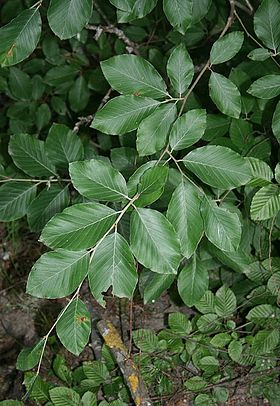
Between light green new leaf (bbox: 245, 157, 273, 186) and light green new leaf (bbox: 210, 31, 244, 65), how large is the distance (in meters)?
0.25

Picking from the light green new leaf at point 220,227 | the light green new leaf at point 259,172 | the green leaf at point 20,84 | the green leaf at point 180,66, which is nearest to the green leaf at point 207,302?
the light green new leaf at point 259,172

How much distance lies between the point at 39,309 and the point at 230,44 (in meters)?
1.36

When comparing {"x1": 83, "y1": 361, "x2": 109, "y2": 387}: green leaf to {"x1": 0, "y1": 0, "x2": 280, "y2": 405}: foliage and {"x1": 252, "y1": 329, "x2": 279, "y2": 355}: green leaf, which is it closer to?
{"x1": 0, "y1": 0, "x2": 280, "y2": 405}: foliage

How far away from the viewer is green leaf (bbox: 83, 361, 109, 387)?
179 cm

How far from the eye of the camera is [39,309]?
7.07 ft

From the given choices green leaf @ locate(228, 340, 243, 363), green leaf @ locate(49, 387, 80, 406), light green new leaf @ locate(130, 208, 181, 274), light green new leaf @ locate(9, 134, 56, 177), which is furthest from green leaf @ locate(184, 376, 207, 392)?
light green new leaf @ locate(130, 208, 181, 274)

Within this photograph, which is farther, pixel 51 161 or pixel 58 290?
pixel 51 161

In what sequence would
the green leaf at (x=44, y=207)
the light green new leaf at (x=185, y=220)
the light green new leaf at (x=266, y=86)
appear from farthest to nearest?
the green leaf at (x=44, y=207)
the light green new leaf at (x=266, y=86)
the light green new leaf at (x=185, y=220)

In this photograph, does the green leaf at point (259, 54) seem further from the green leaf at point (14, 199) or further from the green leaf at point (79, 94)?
the green leaf at point (79, 94)

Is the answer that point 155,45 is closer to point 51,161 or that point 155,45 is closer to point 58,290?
point 51,161

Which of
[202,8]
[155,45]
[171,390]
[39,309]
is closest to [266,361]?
[171,390]

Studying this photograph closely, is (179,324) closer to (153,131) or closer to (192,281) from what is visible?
(192,281)

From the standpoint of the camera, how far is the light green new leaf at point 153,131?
113cm

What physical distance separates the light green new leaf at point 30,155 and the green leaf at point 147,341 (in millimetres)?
681
